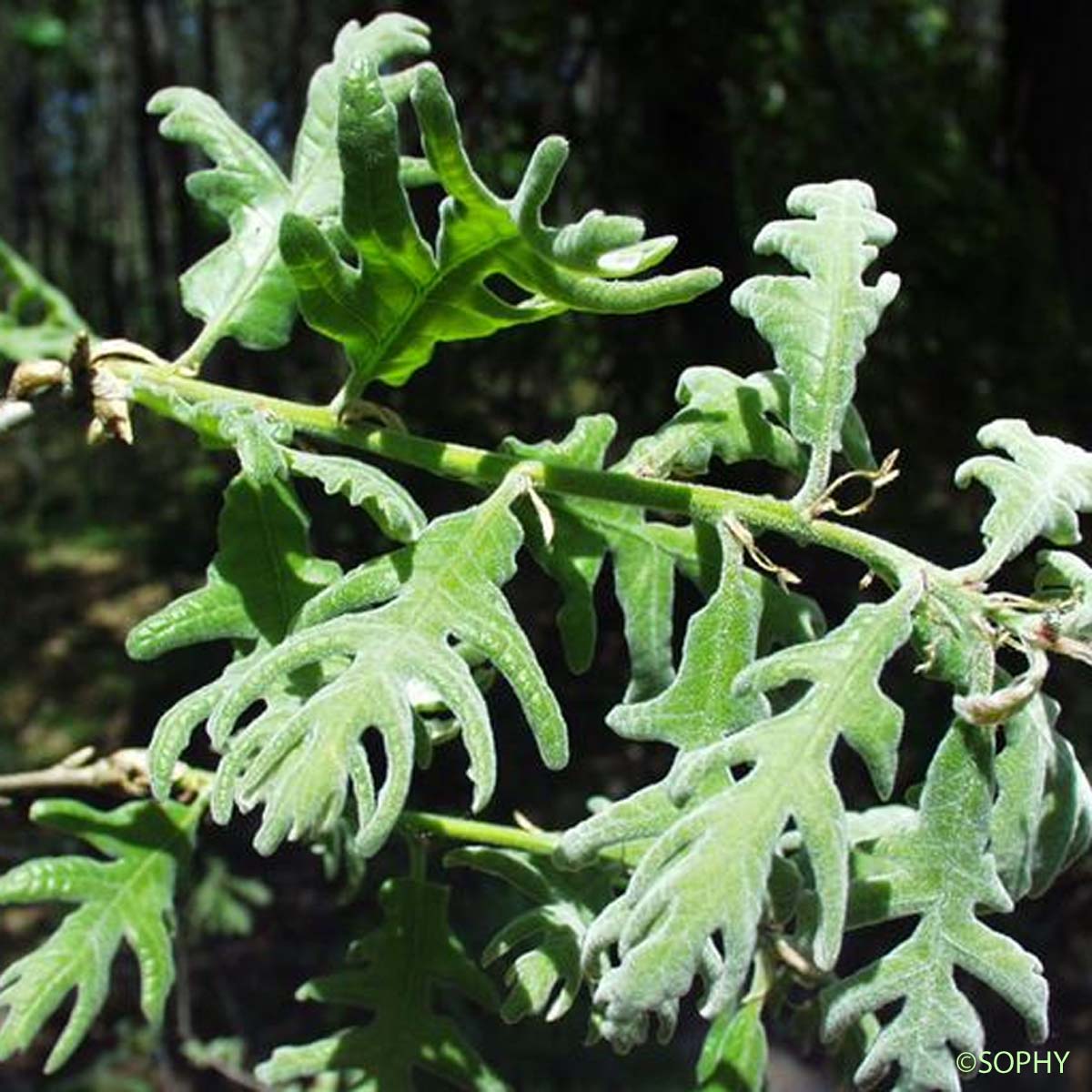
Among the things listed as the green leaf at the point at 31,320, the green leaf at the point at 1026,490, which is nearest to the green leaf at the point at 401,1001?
the green leaf at the point at 1026,490

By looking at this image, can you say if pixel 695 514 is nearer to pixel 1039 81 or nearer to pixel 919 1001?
pixel 919 1001

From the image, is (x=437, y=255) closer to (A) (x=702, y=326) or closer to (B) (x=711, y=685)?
(B) (x=711, y=685)

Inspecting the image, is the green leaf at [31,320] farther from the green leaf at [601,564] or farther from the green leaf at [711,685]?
the green leaf at [711,685]

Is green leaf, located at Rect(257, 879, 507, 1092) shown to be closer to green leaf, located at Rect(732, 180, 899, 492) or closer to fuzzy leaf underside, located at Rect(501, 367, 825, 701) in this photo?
fuzzy leaf underside, located at Rect(501, 367, 825, 701)

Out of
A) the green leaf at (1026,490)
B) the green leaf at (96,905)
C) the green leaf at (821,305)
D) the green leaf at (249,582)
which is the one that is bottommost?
the green leaf at (96,905)

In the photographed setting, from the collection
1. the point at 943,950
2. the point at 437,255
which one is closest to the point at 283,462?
the point at 437,255
